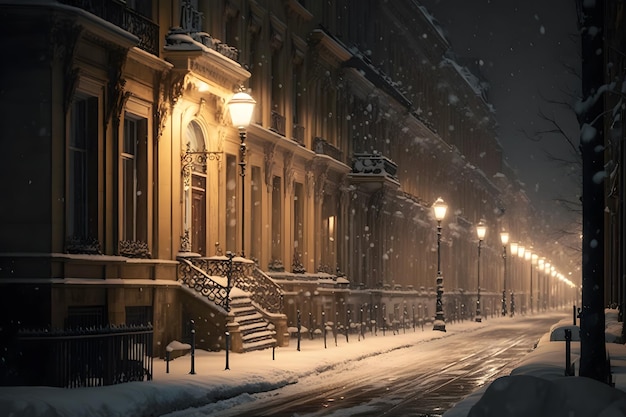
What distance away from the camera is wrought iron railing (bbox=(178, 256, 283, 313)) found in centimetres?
3097

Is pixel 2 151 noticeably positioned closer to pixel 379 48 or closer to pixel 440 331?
pixel 440 331

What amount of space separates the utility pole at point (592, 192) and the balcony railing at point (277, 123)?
2585 centimetres

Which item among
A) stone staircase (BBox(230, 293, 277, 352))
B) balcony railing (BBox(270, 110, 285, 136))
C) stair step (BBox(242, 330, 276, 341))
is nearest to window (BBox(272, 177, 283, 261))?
balcony railing (BBox(270, 110, 285, 136))

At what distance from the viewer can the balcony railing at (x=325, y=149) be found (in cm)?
4703

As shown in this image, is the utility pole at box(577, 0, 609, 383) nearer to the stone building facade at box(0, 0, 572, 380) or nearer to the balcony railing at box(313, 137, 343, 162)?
the stone building facade at box(0, 0, 572, 380)

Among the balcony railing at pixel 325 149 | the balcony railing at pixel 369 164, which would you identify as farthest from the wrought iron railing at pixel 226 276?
the balcony railing at pixel 369 164

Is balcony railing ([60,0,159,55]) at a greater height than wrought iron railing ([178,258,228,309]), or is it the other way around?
balcony railing ([60,0,159,55])

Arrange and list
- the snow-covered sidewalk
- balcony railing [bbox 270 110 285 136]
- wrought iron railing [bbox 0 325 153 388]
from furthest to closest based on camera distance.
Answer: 1. balcony railing [bbox 270 110 285 136]
2. wrought iron railing [bbox 0 325 153 388]
3. the snow-covered sidewalk

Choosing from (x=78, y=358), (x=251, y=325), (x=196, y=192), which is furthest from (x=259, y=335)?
(x=78, y=358)

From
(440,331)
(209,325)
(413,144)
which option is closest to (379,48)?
(413,144)

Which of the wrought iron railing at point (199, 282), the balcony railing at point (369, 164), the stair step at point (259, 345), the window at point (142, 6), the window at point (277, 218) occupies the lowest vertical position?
the stair step at point (259, 345)

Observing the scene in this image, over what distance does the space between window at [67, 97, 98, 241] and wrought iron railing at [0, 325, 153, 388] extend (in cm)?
539

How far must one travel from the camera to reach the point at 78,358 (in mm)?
19484

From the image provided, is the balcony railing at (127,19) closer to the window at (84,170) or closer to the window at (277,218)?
the window at (84,170)
